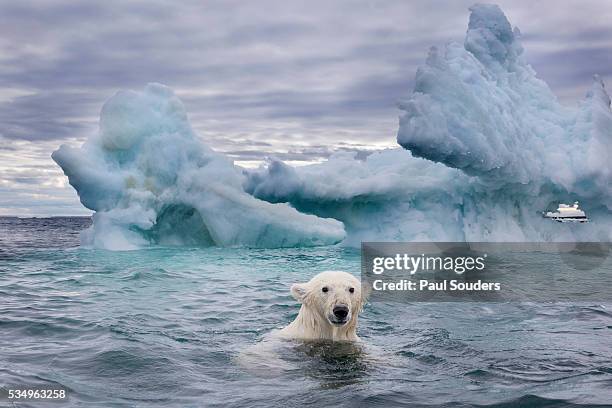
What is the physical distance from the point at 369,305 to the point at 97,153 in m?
14.0

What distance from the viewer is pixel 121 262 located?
58.4 ft

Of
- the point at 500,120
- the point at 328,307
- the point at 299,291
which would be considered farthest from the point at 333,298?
the point at 500,120

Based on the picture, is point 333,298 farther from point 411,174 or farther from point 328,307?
point 411,174

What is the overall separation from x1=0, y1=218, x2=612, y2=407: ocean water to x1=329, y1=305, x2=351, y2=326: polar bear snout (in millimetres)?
359

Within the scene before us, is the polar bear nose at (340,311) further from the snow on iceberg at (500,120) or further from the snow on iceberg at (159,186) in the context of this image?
the snow on iceberg at (159,186)

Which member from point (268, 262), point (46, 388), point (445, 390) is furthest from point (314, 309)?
point (268, 262)

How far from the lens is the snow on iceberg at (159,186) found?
21312 mm

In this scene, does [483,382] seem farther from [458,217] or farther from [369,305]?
[458,217]

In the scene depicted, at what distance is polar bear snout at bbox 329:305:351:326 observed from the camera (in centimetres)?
668

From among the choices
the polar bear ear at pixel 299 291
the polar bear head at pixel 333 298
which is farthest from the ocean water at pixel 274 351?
the polar bear ear at pixel 299 291

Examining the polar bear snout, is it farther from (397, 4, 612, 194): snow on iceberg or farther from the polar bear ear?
(397, 4, 612, 194): snow on iceberg

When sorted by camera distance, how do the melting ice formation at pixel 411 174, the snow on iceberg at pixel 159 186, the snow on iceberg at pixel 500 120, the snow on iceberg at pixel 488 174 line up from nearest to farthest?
the snow on iceberg at pixel 500 120, the melting ice formation at pixel 411 174, the snow on iceberg at pixel 488 174, the snow on iceberg at pixel 159 186

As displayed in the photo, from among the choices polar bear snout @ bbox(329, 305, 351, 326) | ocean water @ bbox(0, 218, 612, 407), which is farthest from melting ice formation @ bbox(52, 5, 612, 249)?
polar bear snout @ bbox(329, 305, 351, 326)

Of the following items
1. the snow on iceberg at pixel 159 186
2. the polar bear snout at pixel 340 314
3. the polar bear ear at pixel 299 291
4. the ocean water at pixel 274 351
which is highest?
the snow on iceberg at pixel 159 186
